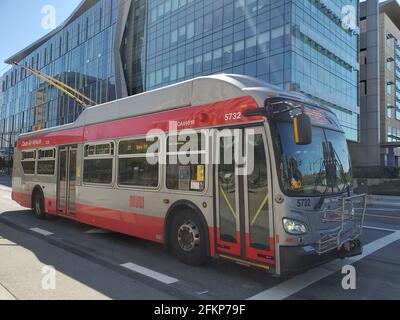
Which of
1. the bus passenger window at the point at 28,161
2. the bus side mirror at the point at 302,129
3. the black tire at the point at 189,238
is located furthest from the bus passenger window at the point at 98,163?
the bus side mirror at the point at 302,129

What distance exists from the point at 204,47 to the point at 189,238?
124 ft

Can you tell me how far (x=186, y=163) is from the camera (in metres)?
6.56

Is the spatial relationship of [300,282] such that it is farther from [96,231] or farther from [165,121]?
[96,231]

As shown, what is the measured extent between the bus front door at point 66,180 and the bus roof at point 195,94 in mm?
1757

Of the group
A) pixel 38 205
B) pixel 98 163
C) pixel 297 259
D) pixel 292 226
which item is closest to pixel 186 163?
pixel 292 226

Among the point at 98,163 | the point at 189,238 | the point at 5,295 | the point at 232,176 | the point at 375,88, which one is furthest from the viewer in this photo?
the point at 375,88

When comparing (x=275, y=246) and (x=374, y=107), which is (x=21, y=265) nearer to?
(x=275, y=246)

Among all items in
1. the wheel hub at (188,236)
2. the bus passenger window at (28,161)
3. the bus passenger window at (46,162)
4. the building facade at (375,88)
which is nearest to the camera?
the wheel hub at (188,236)

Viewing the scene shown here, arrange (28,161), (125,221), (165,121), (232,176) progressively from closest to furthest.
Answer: (232,176)
(165,121)
(125,221)
(28,161)

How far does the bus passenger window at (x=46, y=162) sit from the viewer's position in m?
11.3

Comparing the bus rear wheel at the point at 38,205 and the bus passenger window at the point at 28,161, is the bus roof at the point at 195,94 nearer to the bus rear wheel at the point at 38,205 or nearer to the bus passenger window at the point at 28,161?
the bus rear wheel at the point at 38,205

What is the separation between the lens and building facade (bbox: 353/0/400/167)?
54.1 m
